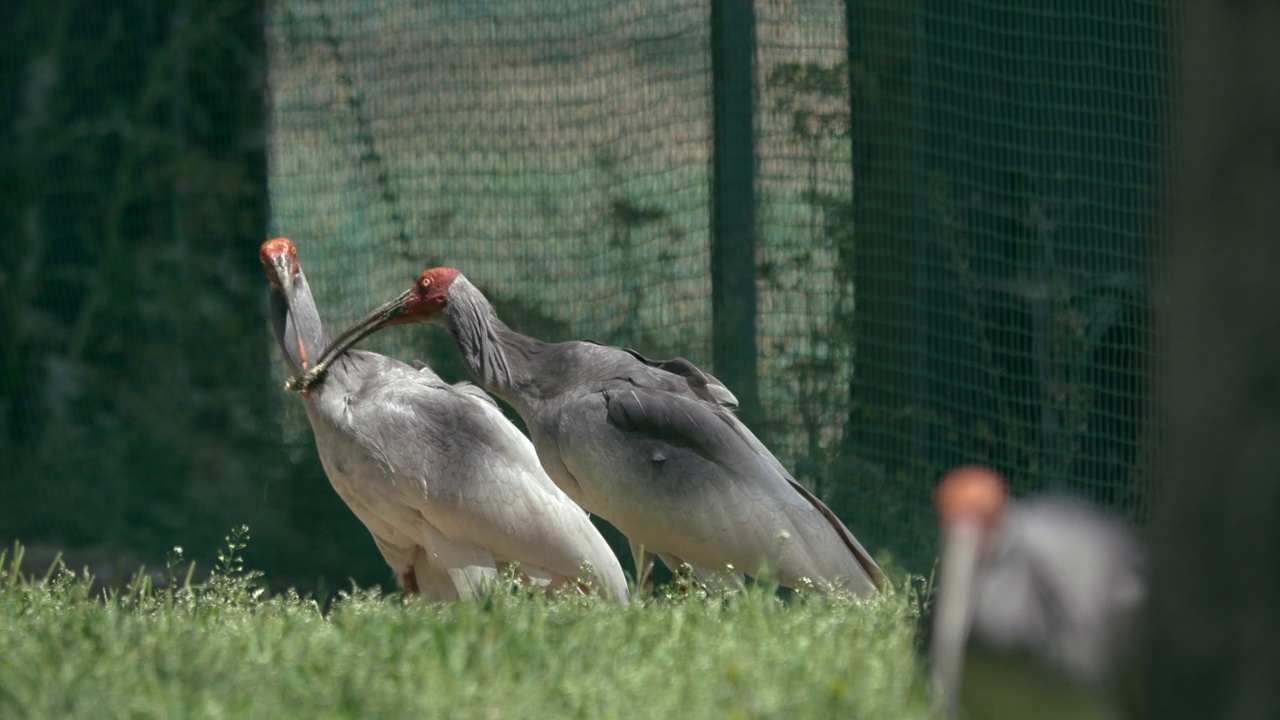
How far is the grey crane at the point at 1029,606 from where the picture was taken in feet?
10.2

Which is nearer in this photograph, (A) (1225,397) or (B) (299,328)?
(A) (1225,397)

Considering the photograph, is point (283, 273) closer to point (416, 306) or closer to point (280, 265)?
point (280, 265)

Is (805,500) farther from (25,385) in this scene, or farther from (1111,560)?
(25,385)

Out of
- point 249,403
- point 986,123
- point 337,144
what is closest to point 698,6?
point 986,123

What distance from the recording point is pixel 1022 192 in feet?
24.6

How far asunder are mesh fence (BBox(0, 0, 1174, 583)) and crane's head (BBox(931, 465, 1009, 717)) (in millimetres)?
4044

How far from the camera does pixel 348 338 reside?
23.7 ft

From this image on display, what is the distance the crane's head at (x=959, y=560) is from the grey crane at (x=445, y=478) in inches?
128

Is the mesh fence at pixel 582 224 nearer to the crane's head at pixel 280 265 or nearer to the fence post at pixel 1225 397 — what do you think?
the crane's head at pixel 280 265

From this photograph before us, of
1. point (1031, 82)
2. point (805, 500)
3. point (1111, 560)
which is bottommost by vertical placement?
point (805, 500)

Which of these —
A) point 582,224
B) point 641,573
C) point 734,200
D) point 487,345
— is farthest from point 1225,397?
point 582,224

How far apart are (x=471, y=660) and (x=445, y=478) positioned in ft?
9.38

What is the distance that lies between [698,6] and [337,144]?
7.05 feet

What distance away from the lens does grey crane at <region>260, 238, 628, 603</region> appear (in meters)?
6.72
